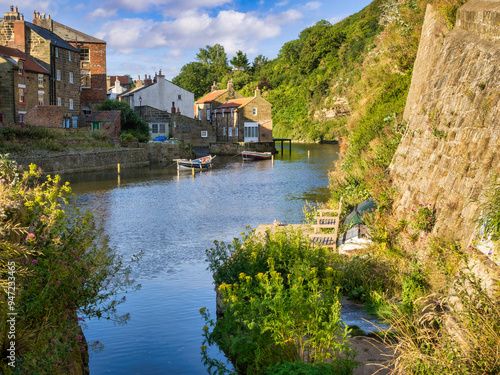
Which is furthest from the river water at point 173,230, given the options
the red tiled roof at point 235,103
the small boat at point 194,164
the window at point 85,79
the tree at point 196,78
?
the tree at point 196,78

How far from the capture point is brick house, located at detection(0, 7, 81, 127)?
160ft

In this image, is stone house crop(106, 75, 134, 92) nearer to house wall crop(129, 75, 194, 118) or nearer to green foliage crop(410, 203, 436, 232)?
house wall crop(129, 75, 194, 118)

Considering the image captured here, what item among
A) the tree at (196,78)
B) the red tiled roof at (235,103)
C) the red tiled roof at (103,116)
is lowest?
the red tiled roof at (103,116)

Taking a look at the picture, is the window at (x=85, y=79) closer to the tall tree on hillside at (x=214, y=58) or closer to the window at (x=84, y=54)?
the window at (x=84, y=54)

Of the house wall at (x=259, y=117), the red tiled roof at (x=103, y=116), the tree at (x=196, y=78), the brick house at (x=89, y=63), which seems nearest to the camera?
the red tiled roof at (x=103, y=116)

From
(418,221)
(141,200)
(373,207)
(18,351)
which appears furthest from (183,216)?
(18,351)

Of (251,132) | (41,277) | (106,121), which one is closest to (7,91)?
(106,121)

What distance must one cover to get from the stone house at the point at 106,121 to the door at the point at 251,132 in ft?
76.5

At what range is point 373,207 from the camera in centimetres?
1322

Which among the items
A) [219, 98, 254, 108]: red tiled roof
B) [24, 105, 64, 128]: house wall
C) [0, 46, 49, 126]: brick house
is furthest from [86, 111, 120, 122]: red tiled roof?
[219, 98, 254, 108]: red tiled roof

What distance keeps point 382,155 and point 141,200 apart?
16424 millimetres

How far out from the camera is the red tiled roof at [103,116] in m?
52.4

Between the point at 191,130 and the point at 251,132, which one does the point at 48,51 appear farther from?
the point at 251,132

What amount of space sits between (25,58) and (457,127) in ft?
148
